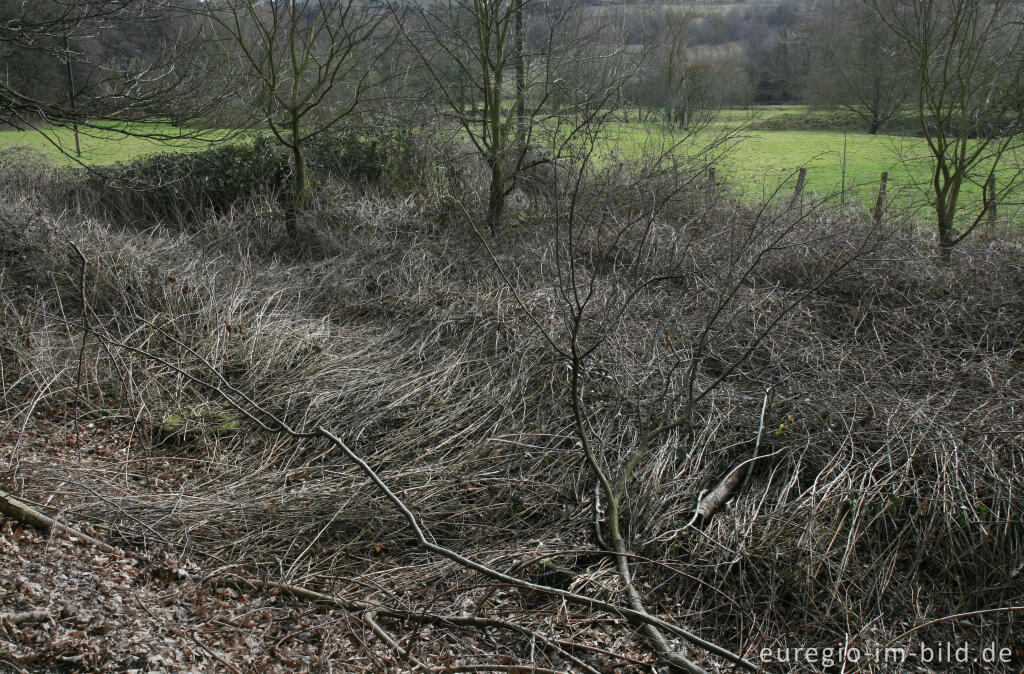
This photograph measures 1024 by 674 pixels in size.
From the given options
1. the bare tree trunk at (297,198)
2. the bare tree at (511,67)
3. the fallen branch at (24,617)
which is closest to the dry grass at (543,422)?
the fallen branch at (24,617)

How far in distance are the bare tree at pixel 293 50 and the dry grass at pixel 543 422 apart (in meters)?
1.62

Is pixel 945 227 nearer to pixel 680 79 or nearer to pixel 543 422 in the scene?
pixel 680 79

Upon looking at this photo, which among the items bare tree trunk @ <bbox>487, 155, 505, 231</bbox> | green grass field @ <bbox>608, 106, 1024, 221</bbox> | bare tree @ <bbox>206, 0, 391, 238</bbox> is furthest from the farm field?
bare tree trunk @ <bbox>487, 155, 505, 231</bbox>

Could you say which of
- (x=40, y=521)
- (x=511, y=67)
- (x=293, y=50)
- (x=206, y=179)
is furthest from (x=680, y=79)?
(x=40, y=521)

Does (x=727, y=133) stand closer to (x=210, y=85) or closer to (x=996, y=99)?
(x=996, y=99)

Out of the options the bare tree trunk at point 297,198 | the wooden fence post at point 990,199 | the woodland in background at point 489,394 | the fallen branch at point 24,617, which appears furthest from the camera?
the bare tree trunk at point 297,198

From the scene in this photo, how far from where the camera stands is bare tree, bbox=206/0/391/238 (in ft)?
22.6

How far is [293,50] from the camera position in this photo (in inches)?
276

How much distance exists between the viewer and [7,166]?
9.38m

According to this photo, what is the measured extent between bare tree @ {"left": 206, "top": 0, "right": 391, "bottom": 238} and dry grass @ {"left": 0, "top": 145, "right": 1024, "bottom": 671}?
162cm

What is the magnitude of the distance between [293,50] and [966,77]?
277 inches

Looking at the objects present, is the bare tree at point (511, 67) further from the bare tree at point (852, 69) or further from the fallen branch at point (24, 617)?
the fallen branch at point (24, 617)

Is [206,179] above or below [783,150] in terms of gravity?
below

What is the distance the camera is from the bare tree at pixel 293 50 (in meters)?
6.88
